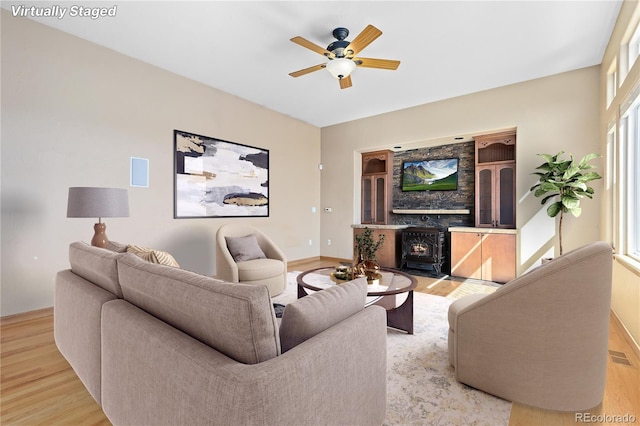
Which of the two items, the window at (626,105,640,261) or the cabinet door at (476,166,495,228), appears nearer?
the window at (626,105,640,261)

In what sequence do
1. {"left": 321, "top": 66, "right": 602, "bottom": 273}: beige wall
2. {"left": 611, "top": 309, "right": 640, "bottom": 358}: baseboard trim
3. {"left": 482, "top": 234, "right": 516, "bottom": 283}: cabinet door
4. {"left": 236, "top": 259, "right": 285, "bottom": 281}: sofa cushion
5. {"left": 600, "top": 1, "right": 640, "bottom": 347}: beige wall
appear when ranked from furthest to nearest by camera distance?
1. {"left": 482, "top": 234, "right": 516, "bottom": 283}: cabinet door
2. {"left": 321, "top": 66, "right": 602, "bottom": 273}: beige wall
3. {"left": 236, "top": 259, "right": 285, "bottom": 281}: sofa cushion
4. {"left": 600, "top": 1, "right": 640, "bottom": 347}: beige wall
5. {"left": 611, "top": 309, "right": 640, "bottom": 358}: baseboard trim

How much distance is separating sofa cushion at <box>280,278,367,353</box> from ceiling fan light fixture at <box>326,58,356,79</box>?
2.45 metres

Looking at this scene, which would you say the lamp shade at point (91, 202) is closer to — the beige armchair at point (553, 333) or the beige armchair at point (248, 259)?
the beige armchair at point (248, 259)

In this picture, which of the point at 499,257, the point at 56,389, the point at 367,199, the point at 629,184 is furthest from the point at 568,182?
the point at 56,389

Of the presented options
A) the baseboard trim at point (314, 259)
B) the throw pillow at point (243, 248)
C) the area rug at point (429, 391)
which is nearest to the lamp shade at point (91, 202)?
the throw pillow at point (243, 248)

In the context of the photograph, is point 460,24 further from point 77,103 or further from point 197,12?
point 77,103

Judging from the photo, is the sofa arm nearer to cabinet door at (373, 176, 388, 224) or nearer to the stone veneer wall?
the stone veneer wall

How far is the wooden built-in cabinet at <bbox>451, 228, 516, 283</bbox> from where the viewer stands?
4.36 meters

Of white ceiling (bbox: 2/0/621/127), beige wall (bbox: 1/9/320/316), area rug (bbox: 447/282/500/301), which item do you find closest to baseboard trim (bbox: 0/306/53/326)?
beige wall (bbox: 1/9/320/316)

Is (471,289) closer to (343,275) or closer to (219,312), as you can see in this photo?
(343,275)

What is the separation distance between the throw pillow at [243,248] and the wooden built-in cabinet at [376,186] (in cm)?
282

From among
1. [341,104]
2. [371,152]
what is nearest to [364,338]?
[341,104]

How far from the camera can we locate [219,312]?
0.95 m

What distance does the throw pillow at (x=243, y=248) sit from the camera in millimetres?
3748
